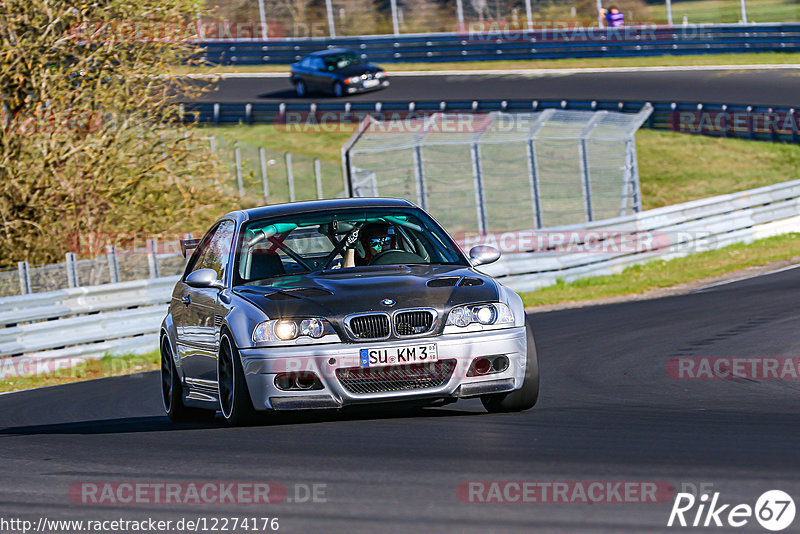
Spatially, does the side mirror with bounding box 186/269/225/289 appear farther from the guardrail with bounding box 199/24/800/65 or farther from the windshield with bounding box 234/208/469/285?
the guardrail with bounding box 199/24/800/65

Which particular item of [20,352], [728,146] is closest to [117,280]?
[20,352]

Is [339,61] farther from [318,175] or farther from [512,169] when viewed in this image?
[318,175]

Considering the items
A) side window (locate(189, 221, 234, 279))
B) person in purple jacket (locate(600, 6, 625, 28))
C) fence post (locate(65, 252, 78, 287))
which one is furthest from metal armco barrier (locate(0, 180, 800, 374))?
person in purple jacket (locate(600, 6, 625, 28))

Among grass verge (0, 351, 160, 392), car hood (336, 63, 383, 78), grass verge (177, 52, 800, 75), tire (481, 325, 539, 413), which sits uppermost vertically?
tire (481, 325, 539, 413)

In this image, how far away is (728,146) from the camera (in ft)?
109

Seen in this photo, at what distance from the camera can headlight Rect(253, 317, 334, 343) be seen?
7.62 meters

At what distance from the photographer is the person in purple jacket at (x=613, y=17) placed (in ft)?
148

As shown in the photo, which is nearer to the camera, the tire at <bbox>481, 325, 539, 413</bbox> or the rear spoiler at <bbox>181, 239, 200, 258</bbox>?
the tire at <bbox>481, 325, 539, 413</bbox>

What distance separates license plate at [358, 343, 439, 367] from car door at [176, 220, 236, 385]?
4.24 ft

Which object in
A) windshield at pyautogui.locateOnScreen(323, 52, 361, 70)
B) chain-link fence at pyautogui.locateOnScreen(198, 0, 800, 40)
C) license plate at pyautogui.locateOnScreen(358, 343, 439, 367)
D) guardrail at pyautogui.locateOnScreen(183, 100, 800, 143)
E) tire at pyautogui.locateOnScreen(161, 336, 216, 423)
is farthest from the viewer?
chain-link fence at pyautogui.locateOnScreen(198, 0, 800, 40)

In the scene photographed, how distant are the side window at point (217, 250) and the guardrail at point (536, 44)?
31.9 m

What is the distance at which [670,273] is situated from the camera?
2123 cm

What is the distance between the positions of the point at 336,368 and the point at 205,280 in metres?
1.52

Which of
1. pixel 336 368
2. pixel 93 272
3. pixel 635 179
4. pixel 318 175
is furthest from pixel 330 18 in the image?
pixel 336 368
